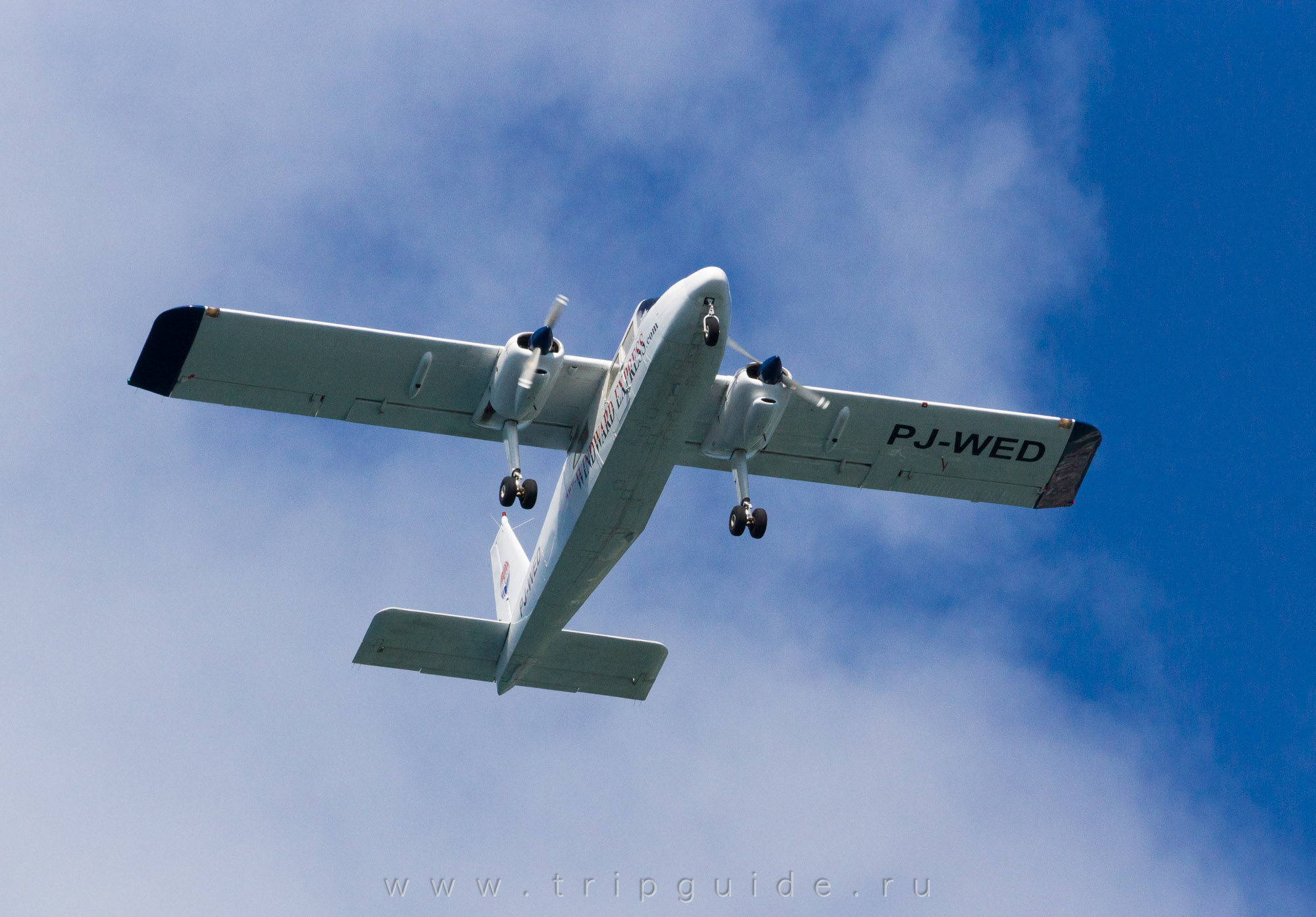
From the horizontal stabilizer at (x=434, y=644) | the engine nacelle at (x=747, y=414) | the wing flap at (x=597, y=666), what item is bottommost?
the horizontal stabilizer at (x=434, y=644)

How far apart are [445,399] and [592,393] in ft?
8.01

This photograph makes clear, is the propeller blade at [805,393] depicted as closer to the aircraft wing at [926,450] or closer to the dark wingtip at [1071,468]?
the aircraft wing at [926,450]

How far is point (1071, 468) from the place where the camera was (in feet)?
87.4

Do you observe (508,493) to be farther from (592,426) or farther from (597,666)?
(597,666)

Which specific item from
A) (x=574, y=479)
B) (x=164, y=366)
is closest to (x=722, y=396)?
(x=574, y=479)

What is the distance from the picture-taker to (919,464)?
1033 inches

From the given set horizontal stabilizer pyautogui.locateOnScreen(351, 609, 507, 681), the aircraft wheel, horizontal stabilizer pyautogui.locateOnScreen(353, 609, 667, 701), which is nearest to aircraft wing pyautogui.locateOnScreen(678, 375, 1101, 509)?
the aircraft wheel

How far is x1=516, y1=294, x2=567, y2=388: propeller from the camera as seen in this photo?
22.9 metres

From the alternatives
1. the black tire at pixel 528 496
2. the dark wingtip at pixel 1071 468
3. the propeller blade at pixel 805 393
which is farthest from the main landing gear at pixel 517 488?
the dark wingtip at pixel 1071 468

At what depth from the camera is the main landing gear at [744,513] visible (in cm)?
2339

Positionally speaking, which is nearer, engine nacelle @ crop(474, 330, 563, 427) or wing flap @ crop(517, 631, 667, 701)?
engine nacelle @ crop(474, 330, 563, 427)

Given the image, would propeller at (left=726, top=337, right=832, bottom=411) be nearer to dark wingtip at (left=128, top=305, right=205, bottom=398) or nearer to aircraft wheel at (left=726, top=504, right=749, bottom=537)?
aircraft wheel at (left=726, top=504, right=749, bottom=537)

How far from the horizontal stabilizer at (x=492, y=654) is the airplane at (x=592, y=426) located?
0.03 metres

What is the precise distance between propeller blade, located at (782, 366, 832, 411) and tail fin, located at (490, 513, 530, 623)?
23.4 ft
